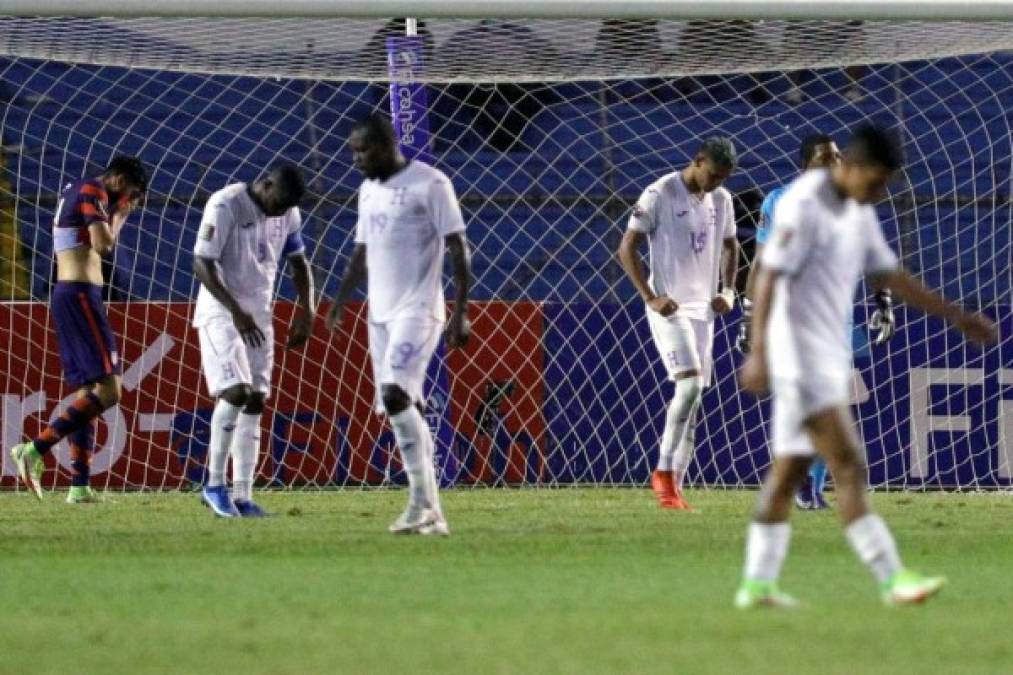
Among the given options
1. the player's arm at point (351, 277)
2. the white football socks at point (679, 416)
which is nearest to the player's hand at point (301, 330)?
the player's arm at point (351, 277)

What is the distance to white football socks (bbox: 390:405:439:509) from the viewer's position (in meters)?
10.0

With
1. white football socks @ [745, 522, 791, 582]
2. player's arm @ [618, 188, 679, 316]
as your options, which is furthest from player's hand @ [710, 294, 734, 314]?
white football socks @ [745, 522, 791, 582]

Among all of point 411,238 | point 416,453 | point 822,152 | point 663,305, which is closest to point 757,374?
point 416,453

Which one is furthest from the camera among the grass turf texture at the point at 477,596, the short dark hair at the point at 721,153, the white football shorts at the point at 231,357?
the short dark hair at the point at 721,153

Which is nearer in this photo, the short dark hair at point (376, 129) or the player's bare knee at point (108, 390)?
the short dark hair at point (376, 129)

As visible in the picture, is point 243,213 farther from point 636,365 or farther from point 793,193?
point 793,193

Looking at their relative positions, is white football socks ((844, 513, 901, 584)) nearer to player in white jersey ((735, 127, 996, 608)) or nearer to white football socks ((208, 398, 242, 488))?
player in white jersey ((735, 127, 996, 608))

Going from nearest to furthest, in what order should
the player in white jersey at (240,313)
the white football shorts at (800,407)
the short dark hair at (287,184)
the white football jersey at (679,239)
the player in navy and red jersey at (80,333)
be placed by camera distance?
the white football shorts at (800,407) → the short dark hair at (287,184) → the player in white jersey at (240,313) → the white football jersey at (679,239) → the player in navy and red jersey at (80,333)

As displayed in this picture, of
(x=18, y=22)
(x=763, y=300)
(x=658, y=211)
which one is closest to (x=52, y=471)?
(x=18, y=22)

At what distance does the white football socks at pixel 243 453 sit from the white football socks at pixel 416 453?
174 cm

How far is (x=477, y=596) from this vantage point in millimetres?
7445

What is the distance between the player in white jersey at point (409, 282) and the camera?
1001 centimetres

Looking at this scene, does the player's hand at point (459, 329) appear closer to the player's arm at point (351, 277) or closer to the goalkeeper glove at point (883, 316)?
the player's arm at point (351, 277)

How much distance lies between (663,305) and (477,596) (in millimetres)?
4781
